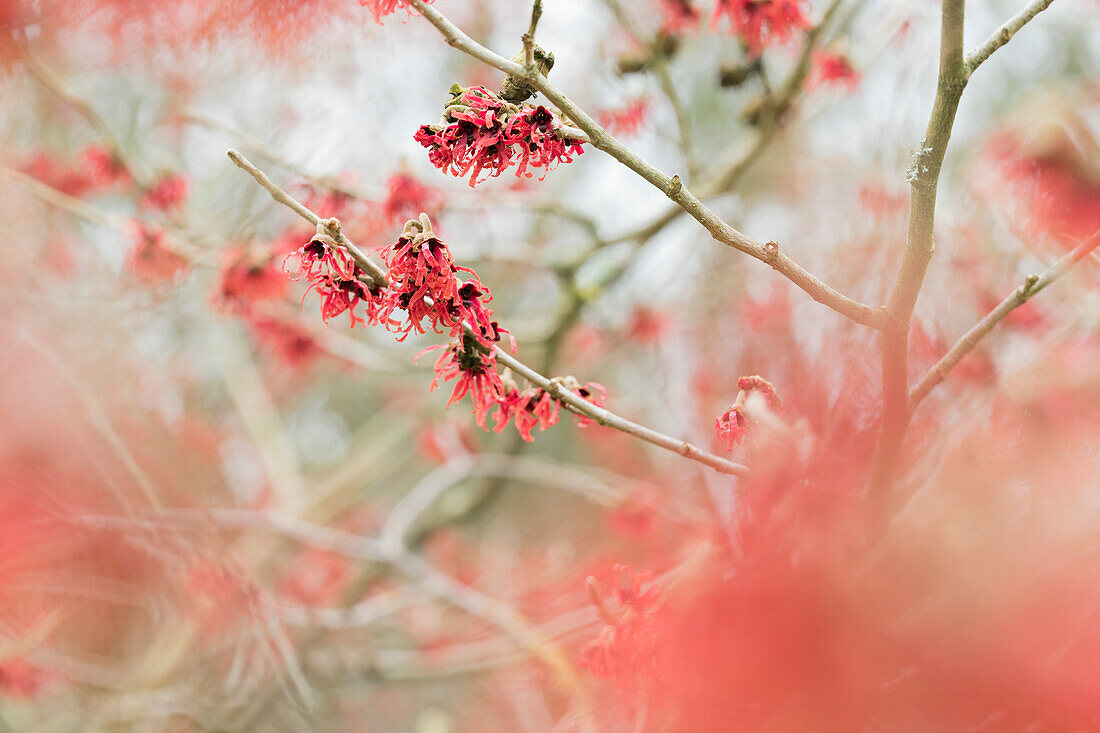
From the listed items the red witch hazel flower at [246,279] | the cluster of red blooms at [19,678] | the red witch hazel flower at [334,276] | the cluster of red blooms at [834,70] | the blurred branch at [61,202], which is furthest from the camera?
the cluster of red blooms at [19,678]

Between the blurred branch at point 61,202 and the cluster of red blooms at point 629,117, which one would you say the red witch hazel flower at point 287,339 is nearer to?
the blurred branch at point 61,202

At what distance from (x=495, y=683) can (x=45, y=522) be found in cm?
201

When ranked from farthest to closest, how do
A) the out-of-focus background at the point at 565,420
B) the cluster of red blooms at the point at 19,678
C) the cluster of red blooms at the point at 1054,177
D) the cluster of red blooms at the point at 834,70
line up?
the cluster of red blooms at the point at 19,678 < the cluster of red blooms at the point at 834,70 < the cluster of red blooms at the point at 1054,177 < the out-of-focus background at the point at 565,420

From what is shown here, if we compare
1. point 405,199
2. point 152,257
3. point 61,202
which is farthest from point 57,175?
point 405,199

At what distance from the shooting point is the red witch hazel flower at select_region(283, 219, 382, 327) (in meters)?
0.86

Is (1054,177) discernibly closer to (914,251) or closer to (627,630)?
(914,251)

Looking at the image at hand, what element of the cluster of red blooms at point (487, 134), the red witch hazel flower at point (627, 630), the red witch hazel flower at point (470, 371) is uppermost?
the cluster of red blooms at point (487, 134)

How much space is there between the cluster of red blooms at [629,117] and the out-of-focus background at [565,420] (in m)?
0.01

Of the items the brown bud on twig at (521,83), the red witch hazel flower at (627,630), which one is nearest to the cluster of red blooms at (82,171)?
the brown bud on twig at (521,83)

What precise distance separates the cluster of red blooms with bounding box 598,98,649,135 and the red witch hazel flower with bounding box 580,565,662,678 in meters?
1.71

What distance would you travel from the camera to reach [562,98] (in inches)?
29.2

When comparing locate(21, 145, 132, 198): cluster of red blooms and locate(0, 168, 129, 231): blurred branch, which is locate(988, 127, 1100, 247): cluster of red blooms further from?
locate(21, 145, 132, 198): cluster of red blooms

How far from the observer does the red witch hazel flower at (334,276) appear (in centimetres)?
86

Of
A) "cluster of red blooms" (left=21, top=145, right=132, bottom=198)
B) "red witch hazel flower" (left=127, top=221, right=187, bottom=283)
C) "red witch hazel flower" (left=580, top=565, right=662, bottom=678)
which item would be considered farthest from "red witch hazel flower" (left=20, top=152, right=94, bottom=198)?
"red witch hazel flower" (left=580, top=565, right=662, bottom=678)
